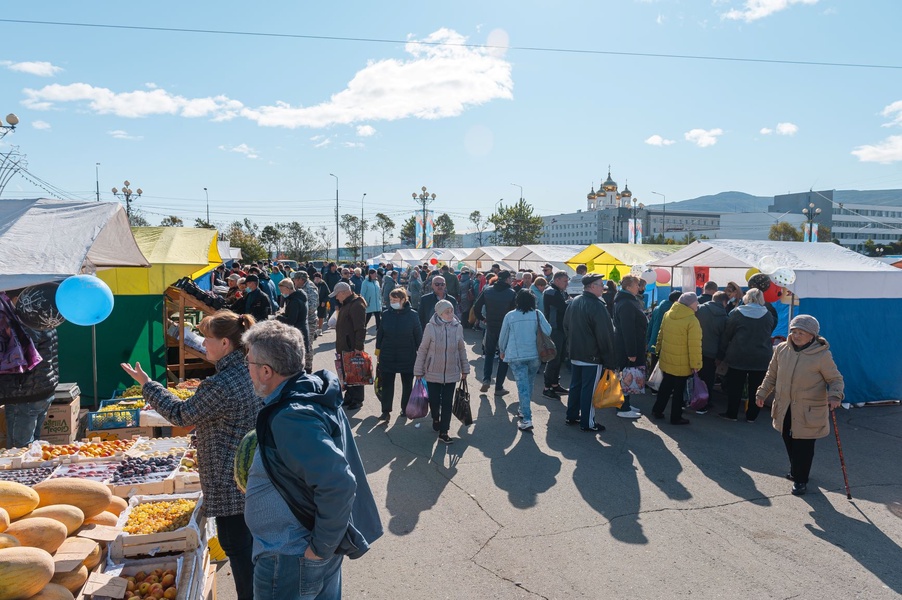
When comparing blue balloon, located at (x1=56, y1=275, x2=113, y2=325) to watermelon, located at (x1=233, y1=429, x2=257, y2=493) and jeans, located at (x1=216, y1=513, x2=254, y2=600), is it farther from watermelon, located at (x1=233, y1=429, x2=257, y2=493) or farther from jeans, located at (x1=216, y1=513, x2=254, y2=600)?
watermelon, located at (x1=233, y1=429, x2=257, y2=493)

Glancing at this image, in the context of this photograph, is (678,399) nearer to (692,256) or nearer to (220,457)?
(692,256)

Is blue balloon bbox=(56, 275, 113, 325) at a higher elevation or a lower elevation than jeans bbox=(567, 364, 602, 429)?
higher

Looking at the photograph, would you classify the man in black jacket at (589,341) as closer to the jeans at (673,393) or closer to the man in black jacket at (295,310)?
the jeans at (673,393)

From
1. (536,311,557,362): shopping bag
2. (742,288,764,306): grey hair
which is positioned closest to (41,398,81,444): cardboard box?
(536,311,557,362): shopping bag

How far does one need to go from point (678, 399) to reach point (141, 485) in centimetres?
631

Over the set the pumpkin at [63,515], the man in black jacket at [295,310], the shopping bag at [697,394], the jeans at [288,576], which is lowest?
the shopping bag at [697,394]

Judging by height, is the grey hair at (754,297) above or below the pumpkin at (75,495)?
above

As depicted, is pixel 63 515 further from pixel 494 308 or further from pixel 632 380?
pixel 494 308

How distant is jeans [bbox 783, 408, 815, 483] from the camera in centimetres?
538

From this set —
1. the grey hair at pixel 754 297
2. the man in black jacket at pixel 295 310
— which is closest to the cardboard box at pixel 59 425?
the man in black jacket at pixel 295 310

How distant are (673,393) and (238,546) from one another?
19.7 feet

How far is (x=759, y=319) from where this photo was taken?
25.3ft

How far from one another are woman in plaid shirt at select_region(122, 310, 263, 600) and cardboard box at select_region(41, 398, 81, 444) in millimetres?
3445

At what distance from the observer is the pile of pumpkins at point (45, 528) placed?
8.85 ft
